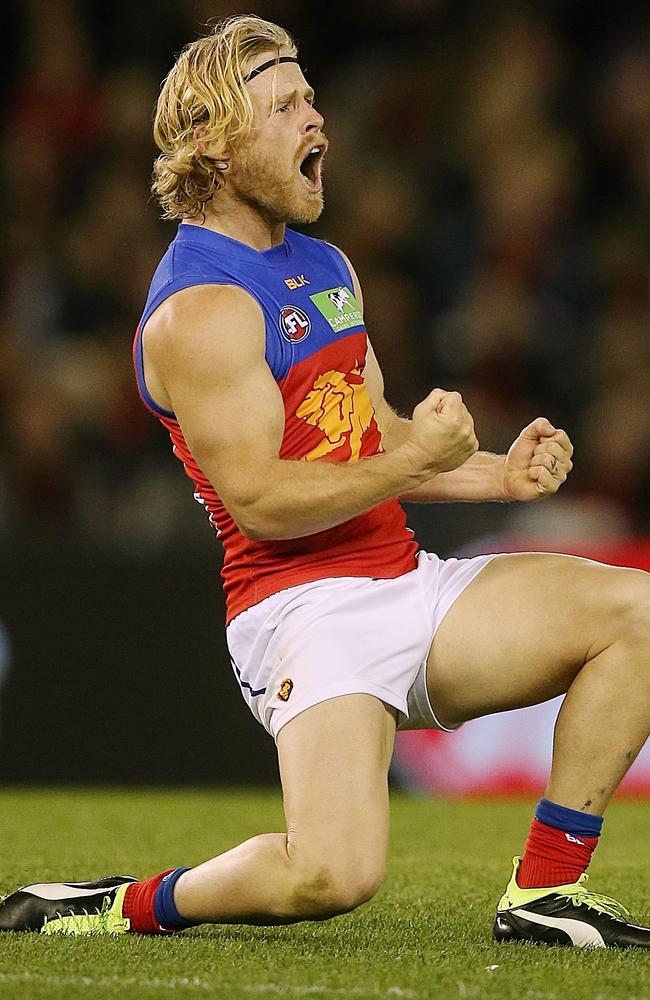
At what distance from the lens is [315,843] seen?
10.9ft

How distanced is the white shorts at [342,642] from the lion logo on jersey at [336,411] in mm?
307

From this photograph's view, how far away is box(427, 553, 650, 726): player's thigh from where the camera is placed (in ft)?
11.5

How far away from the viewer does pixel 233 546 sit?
3.72 meters

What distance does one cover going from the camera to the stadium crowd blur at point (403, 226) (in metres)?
7.86

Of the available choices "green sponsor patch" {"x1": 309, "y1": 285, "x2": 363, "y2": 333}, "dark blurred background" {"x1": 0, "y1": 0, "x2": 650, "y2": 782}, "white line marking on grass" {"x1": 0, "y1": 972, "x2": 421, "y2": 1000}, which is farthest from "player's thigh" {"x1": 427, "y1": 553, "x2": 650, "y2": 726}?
"dark blurred background" {"x1": 0, "y1": 0, "x2": 650, "y2": 782}

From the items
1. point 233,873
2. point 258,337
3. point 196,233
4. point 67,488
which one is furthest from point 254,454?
point 67,488

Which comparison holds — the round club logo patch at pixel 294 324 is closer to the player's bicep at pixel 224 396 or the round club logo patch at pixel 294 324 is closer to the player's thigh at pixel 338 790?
the player's bicep at pixel 224 396

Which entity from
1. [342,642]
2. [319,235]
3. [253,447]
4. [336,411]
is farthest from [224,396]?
[319,235]

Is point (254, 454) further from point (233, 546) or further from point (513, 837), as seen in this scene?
point (513, 837)

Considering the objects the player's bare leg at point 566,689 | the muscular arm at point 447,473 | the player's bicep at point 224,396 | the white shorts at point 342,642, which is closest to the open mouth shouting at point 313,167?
the muscular arm at point 447,473

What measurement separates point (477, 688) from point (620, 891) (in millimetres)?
975

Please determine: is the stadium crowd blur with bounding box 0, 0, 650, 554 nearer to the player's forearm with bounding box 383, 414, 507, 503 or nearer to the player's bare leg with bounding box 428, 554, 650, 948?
the player's forearm with bounding box 383, 414, 507, 503

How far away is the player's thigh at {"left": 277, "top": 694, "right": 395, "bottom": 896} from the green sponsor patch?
2.81ft

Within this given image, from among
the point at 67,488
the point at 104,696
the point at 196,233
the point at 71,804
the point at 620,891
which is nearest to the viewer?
the point at 196,233
